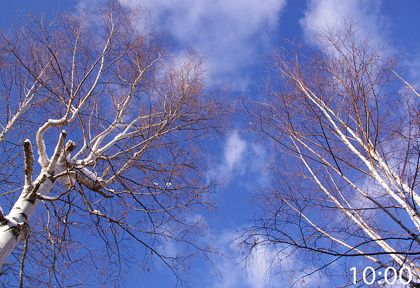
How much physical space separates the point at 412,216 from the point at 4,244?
393 centimetres

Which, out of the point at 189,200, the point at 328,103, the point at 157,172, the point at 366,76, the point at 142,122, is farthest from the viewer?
the point at 142,122

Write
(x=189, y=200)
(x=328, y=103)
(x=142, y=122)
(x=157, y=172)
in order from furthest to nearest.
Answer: (x=142, y=122), (x=328, y=103), (x=157, y=172), (x=189, y=200)

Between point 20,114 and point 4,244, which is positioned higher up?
point 20,114

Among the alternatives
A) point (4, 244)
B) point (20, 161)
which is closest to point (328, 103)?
point (4, 244)

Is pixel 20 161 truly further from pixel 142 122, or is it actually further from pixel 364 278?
pixel 364 278

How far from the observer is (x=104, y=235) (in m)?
3.31

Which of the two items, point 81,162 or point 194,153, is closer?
point 194,153

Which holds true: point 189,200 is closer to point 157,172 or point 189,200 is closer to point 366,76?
point 157,172

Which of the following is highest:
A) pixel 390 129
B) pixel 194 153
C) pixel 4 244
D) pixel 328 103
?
pixel 328 103

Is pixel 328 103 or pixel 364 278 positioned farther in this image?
pixel 328 103

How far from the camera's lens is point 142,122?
548 centimetres

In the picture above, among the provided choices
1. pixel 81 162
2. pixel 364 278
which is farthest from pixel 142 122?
pixel 364 278

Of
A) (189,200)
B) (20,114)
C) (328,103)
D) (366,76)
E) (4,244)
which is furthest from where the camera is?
(20,114)

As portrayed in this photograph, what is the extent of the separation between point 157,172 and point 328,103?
108 inches
